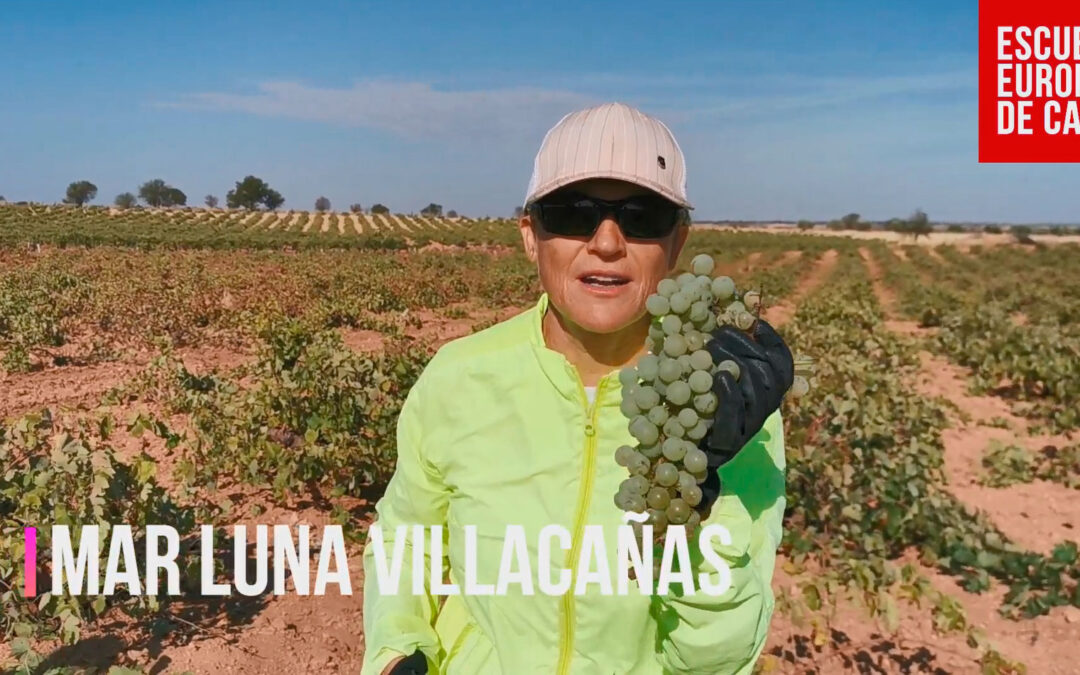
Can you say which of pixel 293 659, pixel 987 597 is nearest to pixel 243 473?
pixel 293 659

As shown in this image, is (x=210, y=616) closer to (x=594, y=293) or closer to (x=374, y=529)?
(x=374, y=529)

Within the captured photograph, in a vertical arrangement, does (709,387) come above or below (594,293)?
below

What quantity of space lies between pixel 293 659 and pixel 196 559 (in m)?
0.68

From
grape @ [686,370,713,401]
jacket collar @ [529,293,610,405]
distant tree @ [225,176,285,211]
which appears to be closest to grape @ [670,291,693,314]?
grape @ [686,370,713,401]

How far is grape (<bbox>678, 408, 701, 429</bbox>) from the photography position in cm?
110

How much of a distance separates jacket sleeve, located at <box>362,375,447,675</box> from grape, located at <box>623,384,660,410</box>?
68cm

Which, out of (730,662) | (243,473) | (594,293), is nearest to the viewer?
(730,662)

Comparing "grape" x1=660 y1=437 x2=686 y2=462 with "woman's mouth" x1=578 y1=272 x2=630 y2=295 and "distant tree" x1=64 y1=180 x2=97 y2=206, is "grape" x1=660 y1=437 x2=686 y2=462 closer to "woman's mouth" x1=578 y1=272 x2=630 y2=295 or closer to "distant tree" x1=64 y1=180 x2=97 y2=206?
"woman's mouth" x1=578 y1=272 x2=630 y2=295

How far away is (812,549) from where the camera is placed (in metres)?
4.35

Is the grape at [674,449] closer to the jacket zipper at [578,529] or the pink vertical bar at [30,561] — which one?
the jacket zipper at [578,529]

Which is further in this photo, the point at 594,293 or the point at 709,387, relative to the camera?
the point at 594,293

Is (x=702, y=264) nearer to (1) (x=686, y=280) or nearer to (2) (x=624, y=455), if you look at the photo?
(1) (x=686, y=280)

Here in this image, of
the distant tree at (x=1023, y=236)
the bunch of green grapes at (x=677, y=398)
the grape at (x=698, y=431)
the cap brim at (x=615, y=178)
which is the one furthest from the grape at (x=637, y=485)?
the distant tree at (x=1023, y=236)

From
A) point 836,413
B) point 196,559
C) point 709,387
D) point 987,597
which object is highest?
point 709,387
